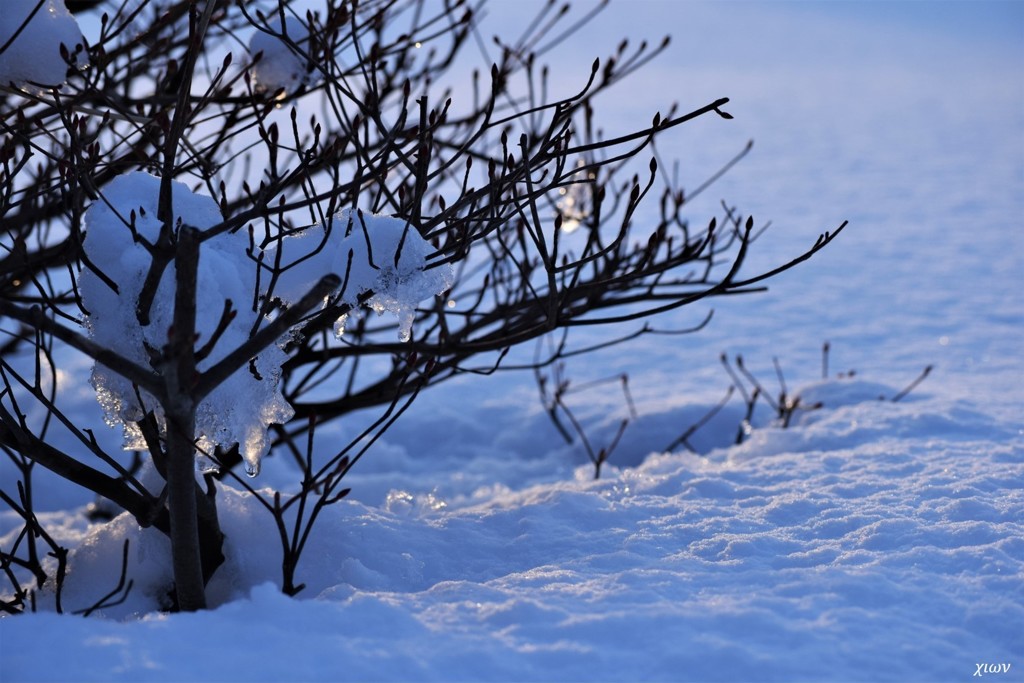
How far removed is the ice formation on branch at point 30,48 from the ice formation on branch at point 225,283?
0.65 metres

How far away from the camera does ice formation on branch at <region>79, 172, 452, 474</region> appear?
216cm

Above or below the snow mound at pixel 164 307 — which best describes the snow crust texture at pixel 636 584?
below

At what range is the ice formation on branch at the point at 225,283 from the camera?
2.16 meters

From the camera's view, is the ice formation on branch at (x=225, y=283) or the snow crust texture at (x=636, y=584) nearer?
the snow crust texture at (x=636, y=584)

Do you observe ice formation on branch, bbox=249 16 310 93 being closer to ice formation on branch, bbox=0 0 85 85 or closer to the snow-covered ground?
ice formation on branch, bbox=0 0 85 85

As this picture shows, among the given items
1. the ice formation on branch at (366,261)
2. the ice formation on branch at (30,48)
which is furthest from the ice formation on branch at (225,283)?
the ice formation on branch at (30,48)

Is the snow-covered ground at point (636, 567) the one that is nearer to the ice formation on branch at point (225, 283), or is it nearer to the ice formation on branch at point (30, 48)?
the ice formation on branch at point (225, 283)

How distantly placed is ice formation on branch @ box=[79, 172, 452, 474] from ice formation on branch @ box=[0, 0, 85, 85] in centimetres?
65

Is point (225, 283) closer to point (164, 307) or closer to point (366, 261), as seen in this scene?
point (164, 307)

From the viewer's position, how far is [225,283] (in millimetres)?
2201

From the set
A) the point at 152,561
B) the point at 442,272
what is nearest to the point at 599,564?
the point at 442,272

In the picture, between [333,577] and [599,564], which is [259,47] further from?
[599,564]

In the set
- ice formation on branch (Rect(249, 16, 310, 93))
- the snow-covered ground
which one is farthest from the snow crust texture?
ice formation on branch (Rect(249, 16, 310, 93))

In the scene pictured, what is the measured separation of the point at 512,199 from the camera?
241 centimetres
